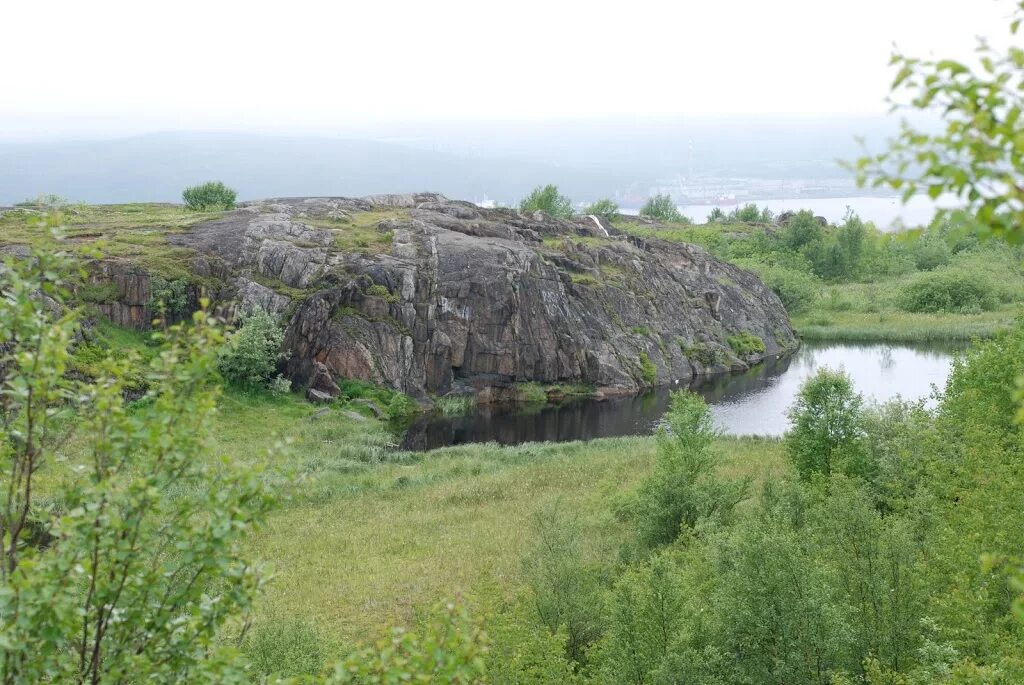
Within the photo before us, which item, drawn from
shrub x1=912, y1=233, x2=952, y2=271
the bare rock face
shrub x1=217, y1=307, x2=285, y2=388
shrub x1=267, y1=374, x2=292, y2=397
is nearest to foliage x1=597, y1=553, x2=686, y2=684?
shrub x1=217, y1=307, x2=285, y2=388

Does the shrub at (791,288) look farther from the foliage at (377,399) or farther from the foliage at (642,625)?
the foliage at (642,625)

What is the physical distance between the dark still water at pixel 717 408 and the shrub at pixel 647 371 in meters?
1.29

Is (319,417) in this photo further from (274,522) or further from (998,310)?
(998,310)

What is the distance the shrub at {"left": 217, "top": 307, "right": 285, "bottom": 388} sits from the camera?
52.2 meters

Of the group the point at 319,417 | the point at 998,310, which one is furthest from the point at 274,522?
the point at 998,310

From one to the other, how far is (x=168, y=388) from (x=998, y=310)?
98.8 meters

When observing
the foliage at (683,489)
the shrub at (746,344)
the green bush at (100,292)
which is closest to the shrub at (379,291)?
the green bush at (100,292)

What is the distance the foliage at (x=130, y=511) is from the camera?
22.4ft

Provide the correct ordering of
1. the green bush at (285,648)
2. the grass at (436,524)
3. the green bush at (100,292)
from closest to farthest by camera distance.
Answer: the green bush at (285,648) → the grass at (436,524) → the green bush at (100,292)

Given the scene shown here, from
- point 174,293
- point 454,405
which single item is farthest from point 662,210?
point 174,293

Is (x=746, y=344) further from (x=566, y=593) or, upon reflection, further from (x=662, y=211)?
(x=662, y=211)

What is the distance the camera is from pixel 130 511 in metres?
6.95

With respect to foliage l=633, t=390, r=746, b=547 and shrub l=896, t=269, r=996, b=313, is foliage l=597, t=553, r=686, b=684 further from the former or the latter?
shrub l=896, t=269, r=996, b=313

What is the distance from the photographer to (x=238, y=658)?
7121 millimetres
